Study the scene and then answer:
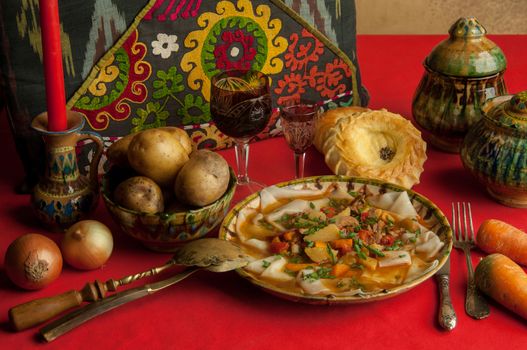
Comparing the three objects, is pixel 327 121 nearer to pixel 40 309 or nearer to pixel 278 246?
pixel 278 246

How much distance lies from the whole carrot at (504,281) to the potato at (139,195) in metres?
0.50

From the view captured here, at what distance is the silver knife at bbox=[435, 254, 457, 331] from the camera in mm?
986

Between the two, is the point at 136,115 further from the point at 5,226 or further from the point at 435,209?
the point at 435,209

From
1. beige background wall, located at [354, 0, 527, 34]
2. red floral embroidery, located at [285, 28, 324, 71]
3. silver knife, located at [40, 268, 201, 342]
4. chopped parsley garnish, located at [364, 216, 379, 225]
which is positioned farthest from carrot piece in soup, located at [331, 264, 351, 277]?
beige background wall, located at [354, 0, 527, 34]

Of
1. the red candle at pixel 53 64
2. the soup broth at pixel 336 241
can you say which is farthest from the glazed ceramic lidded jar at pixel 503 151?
the red candle at pixel 53 64

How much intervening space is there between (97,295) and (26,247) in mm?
133

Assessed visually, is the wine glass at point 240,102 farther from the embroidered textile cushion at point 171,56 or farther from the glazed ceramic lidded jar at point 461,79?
the glazed ceramic lidded jar at point 461,79

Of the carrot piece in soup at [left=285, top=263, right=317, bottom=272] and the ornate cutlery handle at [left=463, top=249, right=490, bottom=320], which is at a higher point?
the carrot piece in soup at [left=285, top=263, right=317, bottom=272]

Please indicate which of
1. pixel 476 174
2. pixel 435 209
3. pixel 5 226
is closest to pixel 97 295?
pixel 5 226

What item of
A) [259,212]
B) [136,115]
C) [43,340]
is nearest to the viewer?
[43,340]

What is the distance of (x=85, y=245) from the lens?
109cm

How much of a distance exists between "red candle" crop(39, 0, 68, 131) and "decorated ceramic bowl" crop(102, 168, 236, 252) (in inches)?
5.3

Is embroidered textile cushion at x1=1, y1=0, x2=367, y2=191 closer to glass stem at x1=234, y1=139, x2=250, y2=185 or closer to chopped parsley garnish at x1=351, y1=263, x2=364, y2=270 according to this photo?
glass stem at x1=234, y1=139, x2=250, y2=185

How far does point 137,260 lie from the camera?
1144mm
